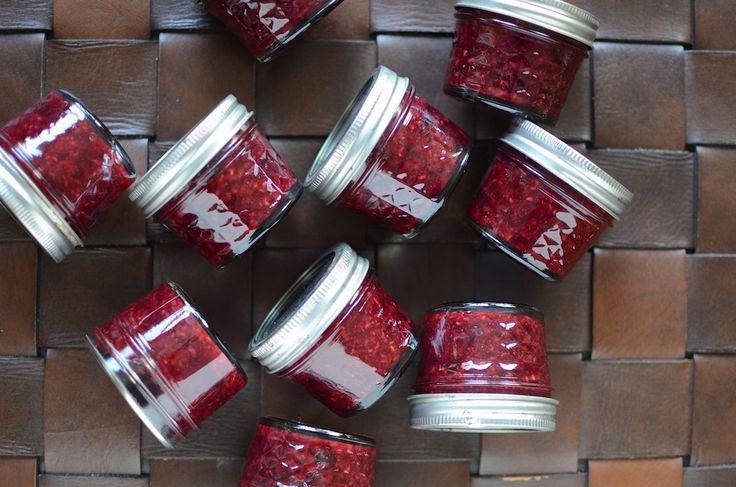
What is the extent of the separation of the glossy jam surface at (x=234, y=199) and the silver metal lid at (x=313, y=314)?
0.29 ft

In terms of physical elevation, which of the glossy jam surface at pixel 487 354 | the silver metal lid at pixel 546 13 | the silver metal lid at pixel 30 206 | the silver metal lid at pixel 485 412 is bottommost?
the silver metal lid at pixel 485 412

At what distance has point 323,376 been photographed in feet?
2.69

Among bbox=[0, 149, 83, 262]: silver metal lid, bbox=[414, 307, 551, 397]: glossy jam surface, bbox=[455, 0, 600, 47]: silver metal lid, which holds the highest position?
bbox=[455, 0, 600, 47]: silver metal lid

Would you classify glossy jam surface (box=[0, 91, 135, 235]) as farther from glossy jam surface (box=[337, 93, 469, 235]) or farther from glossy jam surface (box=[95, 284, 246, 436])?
glossy jam surface (box=[337, 93, 469, 235])

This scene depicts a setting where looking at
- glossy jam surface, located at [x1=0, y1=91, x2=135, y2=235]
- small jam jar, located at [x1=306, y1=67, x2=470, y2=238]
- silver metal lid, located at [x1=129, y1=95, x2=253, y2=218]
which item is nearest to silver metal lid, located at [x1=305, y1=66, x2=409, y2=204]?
small jam jar, located at [x1=306, y1=67, x2=470, y2=238]

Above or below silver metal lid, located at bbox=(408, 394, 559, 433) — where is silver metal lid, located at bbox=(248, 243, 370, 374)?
above

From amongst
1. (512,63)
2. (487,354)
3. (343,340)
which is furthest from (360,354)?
(512,63)

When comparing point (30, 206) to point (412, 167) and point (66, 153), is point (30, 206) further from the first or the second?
point (412, 167)

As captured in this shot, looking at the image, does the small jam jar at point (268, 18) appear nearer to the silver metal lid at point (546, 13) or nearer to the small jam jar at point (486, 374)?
the silver metal lid at point (546, 13)

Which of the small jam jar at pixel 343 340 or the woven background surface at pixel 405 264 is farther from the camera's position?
the woven background surface at pixel 405 264

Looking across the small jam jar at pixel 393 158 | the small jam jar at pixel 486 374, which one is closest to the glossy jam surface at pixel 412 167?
the small jam jar at pixel 393 158

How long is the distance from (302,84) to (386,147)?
0.55 ft

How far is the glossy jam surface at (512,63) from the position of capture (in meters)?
0.82

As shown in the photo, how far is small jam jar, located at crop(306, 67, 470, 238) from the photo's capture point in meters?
0.82
